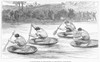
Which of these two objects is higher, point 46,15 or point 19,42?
point 46,15

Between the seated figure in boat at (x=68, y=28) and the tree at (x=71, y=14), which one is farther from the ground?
the tree at (x=71, y=14)

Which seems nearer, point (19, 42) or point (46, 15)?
point (19, 42)

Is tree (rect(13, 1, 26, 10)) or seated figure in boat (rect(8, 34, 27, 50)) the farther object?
tree (rect(13, 1, 26, 10))

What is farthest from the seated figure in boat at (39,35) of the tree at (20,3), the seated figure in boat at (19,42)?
the tree at (20,3)

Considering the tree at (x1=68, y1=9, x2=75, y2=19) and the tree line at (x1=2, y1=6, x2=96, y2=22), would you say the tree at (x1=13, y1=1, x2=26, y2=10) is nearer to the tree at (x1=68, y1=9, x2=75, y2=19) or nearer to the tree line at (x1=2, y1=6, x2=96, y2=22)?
the tree line at (x1=2, y1=6, x2=96, y2=22)

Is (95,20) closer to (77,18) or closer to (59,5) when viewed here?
(77,18)

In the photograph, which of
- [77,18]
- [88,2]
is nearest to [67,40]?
[77,18]

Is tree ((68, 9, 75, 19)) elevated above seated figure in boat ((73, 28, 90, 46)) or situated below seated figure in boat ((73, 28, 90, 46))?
above

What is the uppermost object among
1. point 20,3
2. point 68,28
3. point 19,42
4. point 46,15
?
point 20,3

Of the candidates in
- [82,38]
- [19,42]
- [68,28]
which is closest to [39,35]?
[19,42]

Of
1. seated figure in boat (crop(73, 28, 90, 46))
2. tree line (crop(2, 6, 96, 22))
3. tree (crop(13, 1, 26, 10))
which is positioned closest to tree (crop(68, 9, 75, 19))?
tree line (crop(2, 6, 96, 22))

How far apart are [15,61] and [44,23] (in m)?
0.58

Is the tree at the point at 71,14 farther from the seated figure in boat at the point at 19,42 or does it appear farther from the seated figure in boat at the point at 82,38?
the seated figure in boat at the point at 19,42

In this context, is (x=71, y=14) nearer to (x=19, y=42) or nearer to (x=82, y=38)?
(x=82, y=38)
